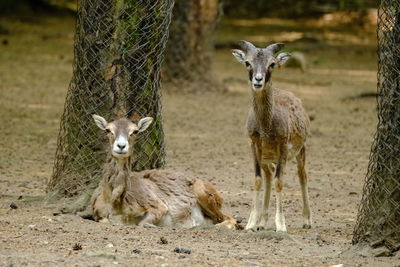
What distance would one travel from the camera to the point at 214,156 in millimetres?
15094

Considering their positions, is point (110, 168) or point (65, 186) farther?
point (65, 186)

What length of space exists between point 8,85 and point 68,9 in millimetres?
15333

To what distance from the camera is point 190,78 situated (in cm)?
2178

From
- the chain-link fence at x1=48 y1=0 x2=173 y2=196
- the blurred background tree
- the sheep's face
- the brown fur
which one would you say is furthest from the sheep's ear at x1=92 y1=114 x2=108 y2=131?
the blurred background tree

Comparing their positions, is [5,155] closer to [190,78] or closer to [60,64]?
[190,78]

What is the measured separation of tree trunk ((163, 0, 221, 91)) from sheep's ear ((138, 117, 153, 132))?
37.2 ft

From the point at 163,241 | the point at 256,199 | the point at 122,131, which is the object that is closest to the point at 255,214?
the point at 256,199

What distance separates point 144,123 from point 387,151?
291 centimetres

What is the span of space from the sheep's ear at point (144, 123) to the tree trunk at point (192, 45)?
1133 centimetres

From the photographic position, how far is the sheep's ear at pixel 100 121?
10055 millimetres

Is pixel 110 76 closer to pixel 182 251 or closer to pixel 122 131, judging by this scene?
pixel 122 131

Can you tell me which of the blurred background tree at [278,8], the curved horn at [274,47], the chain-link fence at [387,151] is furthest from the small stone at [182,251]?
the blurred background tree at [278,8]

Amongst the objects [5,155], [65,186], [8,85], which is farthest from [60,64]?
[65,186]

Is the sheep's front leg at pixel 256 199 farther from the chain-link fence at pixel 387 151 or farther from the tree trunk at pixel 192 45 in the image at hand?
the tree trunk at pixel 192 45
